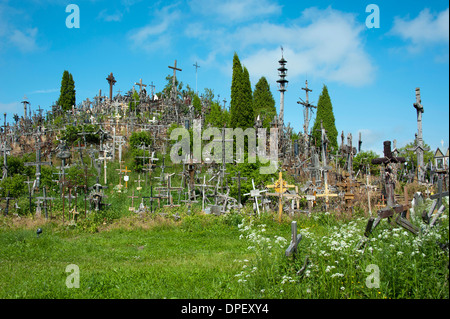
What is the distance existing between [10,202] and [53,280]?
11.8m

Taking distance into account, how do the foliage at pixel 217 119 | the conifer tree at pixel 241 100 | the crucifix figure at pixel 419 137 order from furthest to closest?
1. the foliage at pixel 217 119
2. the conifer tree at pixel 241 100
3. the crucifix figure at pixel 419 137

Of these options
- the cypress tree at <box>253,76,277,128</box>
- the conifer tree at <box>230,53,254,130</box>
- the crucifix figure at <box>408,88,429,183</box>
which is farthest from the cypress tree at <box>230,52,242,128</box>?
the crucifix figure at <box>408,88,429,183</box>

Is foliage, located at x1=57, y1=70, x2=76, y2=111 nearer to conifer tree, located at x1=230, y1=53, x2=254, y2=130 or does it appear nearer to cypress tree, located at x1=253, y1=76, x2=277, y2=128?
conifer tree, located at x1=230, y1=53, x2=254, y2=130

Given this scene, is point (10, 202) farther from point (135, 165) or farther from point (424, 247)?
point (424, 247)

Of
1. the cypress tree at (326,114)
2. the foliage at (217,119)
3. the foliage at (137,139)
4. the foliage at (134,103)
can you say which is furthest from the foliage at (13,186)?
the cypress tree at (326,114)

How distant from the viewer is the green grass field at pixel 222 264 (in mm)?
5406

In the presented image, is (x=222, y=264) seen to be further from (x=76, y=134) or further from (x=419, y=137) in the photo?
(x=76, y=134)

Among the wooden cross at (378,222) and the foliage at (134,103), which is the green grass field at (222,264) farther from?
the foliage at (134,103)

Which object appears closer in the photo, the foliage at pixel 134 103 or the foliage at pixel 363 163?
the foliage at pixel 363 163

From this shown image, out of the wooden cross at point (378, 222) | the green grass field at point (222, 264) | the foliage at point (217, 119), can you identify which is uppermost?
the foliage at point (217, 119)

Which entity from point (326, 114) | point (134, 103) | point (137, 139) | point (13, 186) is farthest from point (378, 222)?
point (326, 114)

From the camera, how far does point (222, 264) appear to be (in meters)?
8.79
